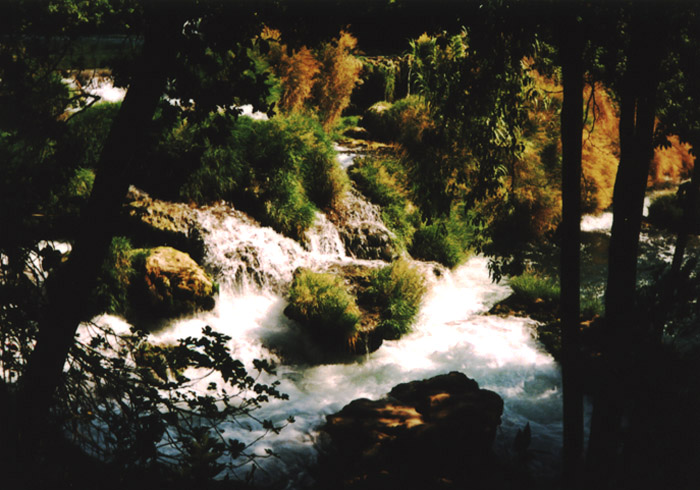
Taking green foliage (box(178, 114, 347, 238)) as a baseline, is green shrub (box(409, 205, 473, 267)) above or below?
below

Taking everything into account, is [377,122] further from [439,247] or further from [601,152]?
[601,152]

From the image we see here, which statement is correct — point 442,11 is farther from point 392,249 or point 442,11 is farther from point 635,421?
point 392,249

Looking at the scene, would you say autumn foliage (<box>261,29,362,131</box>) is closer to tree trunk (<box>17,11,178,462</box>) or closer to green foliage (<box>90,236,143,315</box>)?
green foliage (<box>90,236,143,315</box>)

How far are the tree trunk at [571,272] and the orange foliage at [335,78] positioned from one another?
863 centimetres

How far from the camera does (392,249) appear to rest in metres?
10.1

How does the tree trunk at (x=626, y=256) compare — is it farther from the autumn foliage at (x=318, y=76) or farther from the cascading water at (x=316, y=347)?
the autumn foliage at (x=318, y=76)

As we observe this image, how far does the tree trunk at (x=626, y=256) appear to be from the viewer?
2.68m

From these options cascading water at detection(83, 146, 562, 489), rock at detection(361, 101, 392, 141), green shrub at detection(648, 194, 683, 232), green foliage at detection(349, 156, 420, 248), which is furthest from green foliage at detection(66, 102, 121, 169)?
green shrub at detection(648, 194, 683, 232)

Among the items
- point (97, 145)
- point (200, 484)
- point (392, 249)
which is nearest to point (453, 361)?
point (392, 249)

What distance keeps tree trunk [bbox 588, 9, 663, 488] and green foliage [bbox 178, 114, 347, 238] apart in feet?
21.4

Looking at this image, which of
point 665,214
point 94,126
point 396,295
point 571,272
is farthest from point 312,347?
point 665,214

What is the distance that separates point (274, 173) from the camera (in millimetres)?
9695

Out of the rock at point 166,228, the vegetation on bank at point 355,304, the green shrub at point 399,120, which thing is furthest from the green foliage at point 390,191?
the rock at point 166,228

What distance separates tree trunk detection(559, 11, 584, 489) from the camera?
3.41 meters
